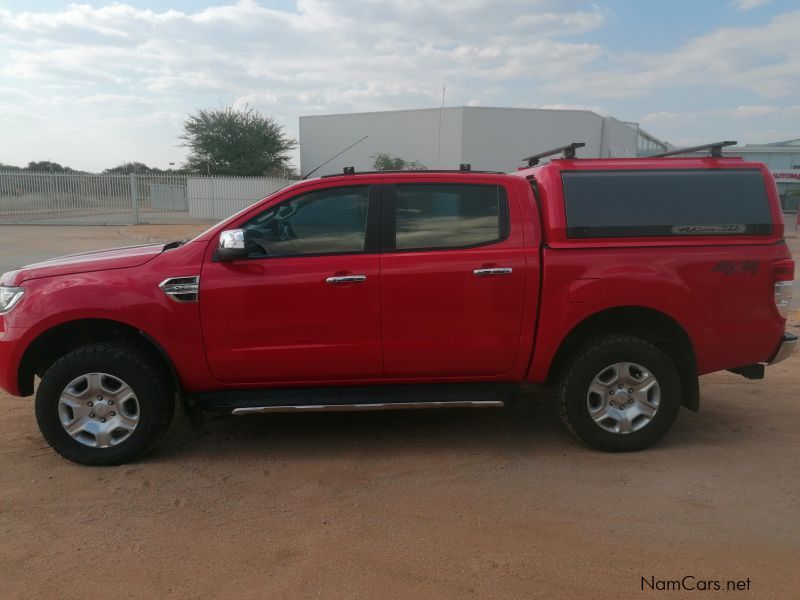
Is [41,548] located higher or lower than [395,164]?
lower

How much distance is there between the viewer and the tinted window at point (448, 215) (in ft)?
13.1

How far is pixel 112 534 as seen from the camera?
3182mm

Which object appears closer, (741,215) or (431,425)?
(741,215)

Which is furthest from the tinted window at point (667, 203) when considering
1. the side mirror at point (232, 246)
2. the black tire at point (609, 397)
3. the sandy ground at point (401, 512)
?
the side mirror at point (232, 246)

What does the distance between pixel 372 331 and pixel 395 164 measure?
→ 114 ft

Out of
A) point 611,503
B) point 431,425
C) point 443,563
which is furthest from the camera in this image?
point 431,425

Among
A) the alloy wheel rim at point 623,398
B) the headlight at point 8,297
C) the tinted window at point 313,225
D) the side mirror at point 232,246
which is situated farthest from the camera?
the alloy wheel rim at point 623,398

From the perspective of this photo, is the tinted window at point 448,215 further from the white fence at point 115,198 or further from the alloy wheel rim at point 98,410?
the white fence at point 115,198

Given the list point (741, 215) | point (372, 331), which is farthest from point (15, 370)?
point (741, 215)

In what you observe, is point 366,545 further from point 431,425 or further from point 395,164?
point 395,164

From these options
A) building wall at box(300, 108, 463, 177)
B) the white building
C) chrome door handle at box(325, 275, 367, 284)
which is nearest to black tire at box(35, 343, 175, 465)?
chrome door handle at box(325, 275, 367, 284)

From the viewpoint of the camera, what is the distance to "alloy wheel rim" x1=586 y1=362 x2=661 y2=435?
4.08m

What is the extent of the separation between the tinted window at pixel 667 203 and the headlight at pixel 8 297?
3.53 m

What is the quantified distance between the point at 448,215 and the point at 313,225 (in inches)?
35.0
